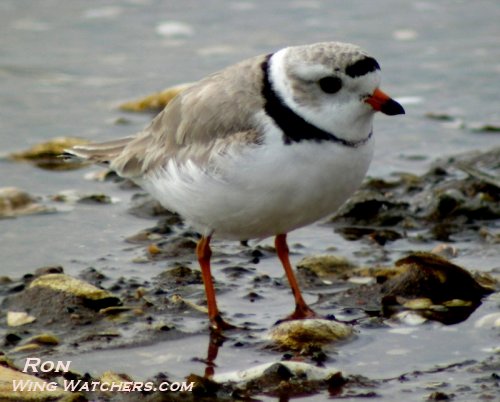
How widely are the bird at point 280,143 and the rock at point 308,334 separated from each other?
23cm

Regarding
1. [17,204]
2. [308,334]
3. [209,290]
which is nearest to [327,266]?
[209,290]

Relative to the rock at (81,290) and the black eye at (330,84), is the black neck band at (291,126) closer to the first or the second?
the black eye at (330,84)

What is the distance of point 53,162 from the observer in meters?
8.07

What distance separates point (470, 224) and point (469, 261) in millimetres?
575

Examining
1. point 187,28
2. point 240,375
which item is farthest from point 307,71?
point 187,28

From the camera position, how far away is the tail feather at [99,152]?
635 cm

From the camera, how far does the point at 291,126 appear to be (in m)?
4.99

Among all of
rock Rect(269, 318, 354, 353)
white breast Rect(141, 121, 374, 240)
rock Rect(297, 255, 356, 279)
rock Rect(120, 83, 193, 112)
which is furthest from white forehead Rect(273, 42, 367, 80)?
rock Rect(120, 83, 193, 112)

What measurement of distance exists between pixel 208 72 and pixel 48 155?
6.69 feet

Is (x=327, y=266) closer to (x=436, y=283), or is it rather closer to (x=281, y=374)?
(x=436, y=283)

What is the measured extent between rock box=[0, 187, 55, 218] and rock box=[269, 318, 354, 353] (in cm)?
246

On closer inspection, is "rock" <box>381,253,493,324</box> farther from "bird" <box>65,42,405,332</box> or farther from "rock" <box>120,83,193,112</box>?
"rock" <box>120,83,193,112</box>

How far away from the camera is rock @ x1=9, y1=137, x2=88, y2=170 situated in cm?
803

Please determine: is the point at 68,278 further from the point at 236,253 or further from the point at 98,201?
the point at 98,201
